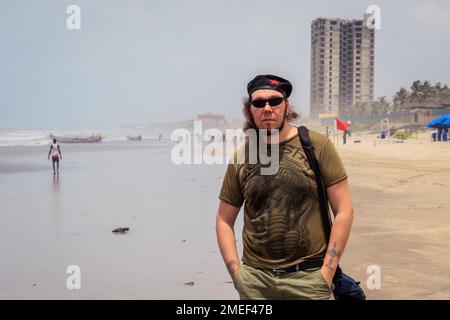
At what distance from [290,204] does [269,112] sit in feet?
1.69

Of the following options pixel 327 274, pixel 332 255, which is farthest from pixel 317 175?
pixel 327 274

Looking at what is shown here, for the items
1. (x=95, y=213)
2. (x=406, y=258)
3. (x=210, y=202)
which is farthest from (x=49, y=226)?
(x=406, y=258)

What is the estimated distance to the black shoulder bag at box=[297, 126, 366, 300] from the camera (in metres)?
2.99

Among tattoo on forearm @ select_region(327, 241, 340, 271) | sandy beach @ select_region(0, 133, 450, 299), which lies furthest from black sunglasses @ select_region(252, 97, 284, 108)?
sandy beach @ select_region(0, 133, 450, 299)

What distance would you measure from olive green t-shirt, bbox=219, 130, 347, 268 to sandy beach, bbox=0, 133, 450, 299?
329 centimetres

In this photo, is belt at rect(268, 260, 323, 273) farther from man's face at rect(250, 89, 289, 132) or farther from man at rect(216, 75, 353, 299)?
man's face at rect(250, 89, 289, 132)

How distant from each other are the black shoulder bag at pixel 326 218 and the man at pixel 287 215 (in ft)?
0.09

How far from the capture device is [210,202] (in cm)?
1510

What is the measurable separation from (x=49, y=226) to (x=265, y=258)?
9054 mm

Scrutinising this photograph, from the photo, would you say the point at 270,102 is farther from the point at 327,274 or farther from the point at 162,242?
the point at 162,242

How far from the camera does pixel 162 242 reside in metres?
9.41

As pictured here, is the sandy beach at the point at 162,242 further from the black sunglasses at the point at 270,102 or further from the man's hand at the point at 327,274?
the black sunglasses at the point at 270,102

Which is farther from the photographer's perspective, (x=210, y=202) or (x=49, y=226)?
(x=210, y=202)
